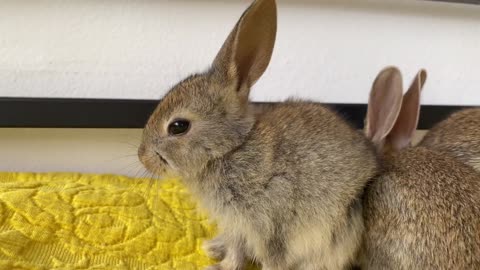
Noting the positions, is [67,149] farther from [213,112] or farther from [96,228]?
[213,112]

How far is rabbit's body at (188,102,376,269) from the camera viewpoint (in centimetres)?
75

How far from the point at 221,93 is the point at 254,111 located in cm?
7

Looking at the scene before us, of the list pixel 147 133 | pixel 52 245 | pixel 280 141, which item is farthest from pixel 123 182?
pixel 280 141

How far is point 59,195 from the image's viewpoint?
105 centimetres

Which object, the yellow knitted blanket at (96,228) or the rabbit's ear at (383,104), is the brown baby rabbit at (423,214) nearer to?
the rabbit's ear at (383,104)

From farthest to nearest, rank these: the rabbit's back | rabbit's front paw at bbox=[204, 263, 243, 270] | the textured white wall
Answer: the textured white wall, rabbit's front paw at bbox=[204, 263, 243, 270], the rabbit's back

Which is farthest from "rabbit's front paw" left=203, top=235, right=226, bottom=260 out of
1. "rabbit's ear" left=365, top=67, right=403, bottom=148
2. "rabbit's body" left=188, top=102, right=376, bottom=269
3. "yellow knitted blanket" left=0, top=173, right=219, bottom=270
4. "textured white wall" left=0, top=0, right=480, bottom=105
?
"textured white wall" left=0, top=0, right=480, bottom=105

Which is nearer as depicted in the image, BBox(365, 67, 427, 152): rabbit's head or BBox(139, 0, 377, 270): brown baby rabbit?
BBox(139, 0, 377, 270): brown baby rabbit

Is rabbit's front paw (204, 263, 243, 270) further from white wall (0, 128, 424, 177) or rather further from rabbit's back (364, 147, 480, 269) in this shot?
white wall (0, 128, 424, 177)

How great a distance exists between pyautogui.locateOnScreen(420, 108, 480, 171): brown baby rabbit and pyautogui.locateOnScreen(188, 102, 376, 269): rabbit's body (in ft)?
0.79

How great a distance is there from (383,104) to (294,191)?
1.10 feet

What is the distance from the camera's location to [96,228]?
0.98 m

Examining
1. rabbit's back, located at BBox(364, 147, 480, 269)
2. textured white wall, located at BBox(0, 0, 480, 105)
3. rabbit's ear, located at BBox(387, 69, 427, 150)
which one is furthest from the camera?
textured white wall, located at BBox(0, 0, 480, 105)

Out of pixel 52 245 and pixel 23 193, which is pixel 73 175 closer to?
pixel 23 193
